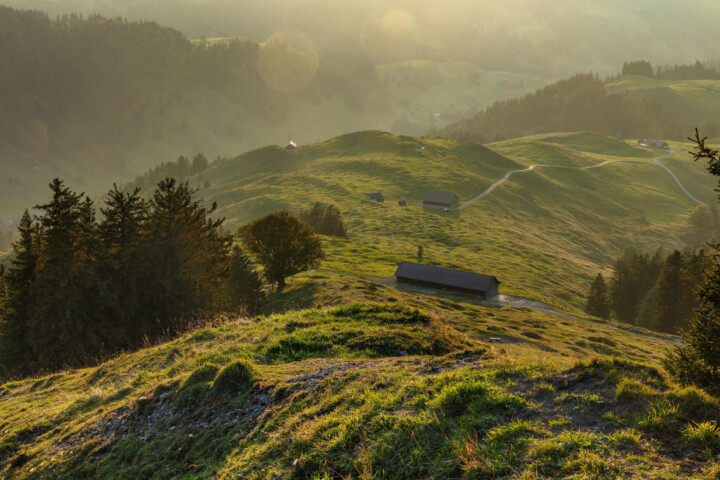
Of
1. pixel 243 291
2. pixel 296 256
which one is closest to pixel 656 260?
pixel 296 256

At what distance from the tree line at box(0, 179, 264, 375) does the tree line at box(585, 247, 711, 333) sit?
6748 centimetres

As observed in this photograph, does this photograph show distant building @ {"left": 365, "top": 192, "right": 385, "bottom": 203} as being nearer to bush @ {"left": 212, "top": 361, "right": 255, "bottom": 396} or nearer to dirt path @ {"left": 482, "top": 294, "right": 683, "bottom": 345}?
dirt path @ {"left": 482, "top": 294, "right": 683, "bottom": 345}

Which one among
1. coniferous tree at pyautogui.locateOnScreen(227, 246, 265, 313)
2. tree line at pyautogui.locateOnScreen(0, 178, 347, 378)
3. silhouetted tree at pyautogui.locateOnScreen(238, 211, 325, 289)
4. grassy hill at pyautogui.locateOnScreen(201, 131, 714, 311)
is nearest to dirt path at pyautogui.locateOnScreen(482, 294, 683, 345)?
grassy hill at pyautogui.locateOnScreen(201, 131, 714, 311)

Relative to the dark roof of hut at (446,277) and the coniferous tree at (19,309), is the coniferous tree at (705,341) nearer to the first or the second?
the coniferous tree at (19,309)

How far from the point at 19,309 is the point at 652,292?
107 m

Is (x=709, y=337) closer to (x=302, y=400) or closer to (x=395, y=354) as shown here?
(x=395, y=354)

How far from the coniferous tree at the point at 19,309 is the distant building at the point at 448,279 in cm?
5819

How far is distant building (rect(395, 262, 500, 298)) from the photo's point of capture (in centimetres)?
7762

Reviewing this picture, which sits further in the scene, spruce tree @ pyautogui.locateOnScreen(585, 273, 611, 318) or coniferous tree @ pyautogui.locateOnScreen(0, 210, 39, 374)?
spruce tree @ pyautogui.locateOnScreen(585, 273, 611, 318)

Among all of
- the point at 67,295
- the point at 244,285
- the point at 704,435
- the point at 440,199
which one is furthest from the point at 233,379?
the point at 440,199

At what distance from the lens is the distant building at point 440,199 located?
150 m

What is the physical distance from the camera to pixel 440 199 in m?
151

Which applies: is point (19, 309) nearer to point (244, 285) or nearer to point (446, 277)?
point (244, 285)

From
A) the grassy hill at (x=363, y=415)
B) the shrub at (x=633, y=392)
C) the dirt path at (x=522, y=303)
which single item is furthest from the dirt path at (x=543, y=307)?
the shrub at (x=633, y=392)
